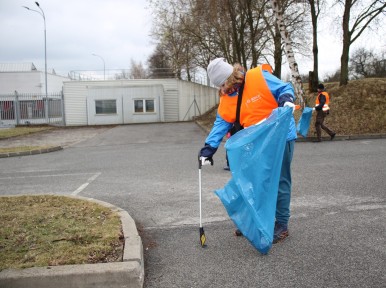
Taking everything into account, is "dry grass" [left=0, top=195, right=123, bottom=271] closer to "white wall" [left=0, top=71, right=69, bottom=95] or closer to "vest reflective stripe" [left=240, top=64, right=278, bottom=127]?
"vest reflective stripe" [left=240, top=64, right=278, bottom=127]

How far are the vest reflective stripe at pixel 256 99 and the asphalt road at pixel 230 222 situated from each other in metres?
1.33

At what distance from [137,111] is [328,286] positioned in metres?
29.5

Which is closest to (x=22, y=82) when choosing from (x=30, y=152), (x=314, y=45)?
(x=30, y=152)

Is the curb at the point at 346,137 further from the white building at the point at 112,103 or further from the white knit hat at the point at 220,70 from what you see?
the white building at the point at 112,103

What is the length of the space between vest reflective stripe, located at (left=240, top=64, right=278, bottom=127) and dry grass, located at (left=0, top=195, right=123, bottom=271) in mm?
1862

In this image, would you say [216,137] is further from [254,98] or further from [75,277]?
[75,277]

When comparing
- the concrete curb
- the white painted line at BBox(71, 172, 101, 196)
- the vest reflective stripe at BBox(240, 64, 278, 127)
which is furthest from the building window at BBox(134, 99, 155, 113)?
the concrete curb

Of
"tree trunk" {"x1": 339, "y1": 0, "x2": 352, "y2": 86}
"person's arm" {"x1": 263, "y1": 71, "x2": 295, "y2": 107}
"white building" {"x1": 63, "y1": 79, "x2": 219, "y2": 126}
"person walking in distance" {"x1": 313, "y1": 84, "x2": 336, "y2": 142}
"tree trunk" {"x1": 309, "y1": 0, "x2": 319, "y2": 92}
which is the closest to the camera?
"person's arm" {"x1": 263, "y1": 71, "x2": 295, "y2": 107}

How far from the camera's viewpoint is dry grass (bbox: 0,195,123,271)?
3398 millimetres

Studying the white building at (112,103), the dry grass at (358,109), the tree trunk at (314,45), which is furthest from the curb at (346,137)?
the white building at (112,103)

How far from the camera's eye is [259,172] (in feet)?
11.8

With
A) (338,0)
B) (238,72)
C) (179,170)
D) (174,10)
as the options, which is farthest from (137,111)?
(238,72)

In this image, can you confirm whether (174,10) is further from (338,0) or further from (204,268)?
(204,268)

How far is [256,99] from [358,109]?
1461 centimetres
